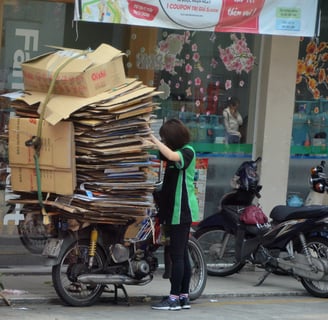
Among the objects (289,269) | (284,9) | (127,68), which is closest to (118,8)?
(127,68)

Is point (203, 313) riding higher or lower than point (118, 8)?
lower

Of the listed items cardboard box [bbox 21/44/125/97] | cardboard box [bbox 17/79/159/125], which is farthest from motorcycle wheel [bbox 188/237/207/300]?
cardboard box [bbox 21/44/125/97]

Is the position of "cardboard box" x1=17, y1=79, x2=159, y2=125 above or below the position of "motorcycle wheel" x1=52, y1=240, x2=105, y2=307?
above

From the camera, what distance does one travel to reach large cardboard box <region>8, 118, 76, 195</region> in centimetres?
783

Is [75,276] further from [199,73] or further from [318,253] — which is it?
[199,73]

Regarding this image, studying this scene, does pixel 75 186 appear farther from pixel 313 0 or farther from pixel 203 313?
pixel 313 0

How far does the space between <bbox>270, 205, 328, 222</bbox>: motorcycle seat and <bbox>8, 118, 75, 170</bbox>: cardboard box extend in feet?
9.55

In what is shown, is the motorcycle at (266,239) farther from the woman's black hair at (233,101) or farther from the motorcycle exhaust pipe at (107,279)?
the motorcycle exhaust pipe at (107,279)

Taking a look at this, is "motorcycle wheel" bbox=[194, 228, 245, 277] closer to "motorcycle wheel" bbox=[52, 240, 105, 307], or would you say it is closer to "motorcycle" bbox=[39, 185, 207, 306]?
"motorcycle" bbox=[39, 185, 207, 306]

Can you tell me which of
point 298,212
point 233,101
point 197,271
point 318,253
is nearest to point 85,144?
point 197,271

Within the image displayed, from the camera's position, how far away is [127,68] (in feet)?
35.2

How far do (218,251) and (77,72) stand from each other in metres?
3.43

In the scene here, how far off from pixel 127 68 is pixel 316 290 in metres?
3.53

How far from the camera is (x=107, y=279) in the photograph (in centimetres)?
816
